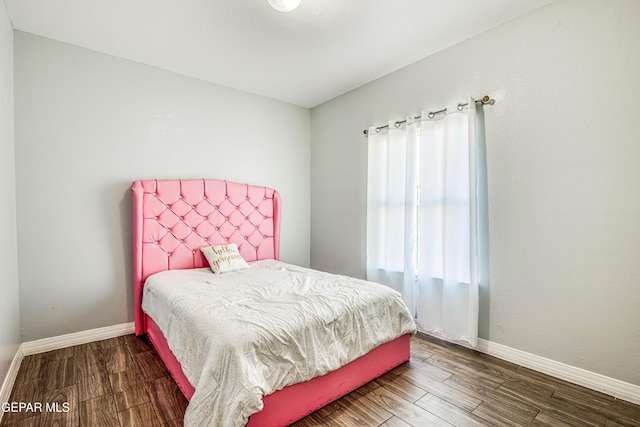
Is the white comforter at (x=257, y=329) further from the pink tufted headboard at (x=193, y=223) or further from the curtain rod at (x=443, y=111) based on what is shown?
the curtain rod at (x=443, y=111)

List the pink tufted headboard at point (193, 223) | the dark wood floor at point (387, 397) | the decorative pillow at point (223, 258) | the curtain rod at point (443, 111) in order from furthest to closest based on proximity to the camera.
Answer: the decorative pillow at point (223, 258) → the pink tufted headboard at point (193, 223) → the curtain rod at point (443, 111) → the dark wood floor at point (387, 397)

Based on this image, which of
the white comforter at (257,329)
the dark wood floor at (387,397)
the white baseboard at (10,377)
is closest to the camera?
the white comforter at (257,329)

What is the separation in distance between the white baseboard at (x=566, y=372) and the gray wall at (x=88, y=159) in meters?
3.06

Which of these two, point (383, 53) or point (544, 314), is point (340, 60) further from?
point (544, 314)

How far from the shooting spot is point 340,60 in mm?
2818

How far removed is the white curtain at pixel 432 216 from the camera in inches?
95.5

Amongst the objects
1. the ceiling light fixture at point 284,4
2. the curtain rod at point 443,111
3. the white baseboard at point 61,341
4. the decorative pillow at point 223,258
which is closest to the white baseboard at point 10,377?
the white baseboard at point 61,341

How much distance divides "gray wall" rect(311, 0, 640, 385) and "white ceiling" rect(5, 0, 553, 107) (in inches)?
12.6

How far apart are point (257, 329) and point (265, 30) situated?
2.16m

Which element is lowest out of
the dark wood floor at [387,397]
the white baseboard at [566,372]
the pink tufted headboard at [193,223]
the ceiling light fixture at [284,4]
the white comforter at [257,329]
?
the dark wood floor at [387,397]

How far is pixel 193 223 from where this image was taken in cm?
302

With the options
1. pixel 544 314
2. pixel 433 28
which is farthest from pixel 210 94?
pixel 544 314

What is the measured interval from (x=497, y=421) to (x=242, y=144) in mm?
3290

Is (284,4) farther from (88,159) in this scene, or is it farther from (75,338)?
(75,338)
